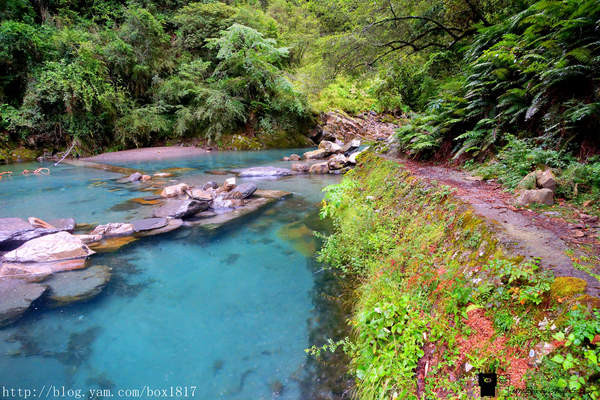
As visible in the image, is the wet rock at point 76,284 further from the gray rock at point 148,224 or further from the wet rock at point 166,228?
the gray rock at point 148,224

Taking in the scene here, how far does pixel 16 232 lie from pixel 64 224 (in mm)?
1111

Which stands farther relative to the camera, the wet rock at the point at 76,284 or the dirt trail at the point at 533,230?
the wet rock at the point at 76,284

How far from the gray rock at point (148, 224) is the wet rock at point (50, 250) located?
1233 millimetres

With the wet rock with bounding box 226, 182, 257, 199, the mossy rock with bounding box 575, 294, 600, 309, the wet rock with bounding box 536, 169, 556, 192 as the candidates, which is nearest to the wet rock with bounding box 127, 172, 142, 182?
the wet rock with bounding box 226, 182, 257, 199

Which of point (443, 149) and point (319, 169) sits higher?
point (443, 149)

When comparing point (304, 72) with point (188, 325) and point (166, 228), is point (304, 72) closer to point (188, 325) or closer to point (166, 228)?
point (166, 228)

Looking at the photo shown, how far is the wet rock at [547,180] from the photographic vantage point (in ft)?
11.0

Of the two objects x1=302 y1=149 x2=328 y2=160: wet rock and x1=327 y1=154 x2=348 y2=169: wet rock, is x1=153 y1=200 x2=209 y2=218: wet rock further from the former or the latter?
x1=302 y1=149 x2=328 y2=160: wet rock

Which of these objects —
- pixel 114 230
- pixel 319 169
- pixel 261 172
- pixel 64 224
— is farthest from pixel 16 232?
pixel 319 169

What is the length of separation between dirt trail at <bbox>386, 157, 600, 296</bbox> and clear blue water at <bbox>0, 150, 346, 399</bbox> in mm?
2246

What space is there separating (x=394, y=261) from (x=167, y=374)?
2.80m

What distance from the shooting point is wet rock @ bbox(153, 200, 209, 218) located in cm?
732

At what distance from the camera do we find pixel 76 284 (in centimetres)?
439

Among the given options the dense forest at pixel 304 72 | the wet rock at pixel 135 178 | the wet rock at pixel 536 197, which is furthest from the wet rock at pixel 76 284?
the wet rock at pixel 135 178
